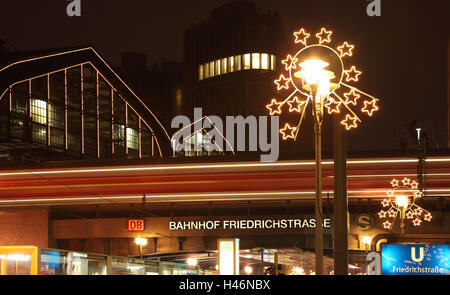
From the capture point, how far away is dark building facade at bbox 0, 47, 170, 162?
39.2 m

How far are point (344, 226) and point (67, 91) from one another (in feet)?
118

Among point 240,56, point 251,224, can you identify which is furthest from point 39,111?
point 240,56

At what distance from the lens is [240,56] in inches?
3718

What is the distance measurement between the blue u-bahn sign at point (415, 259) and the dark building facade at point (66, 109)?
1106 inches

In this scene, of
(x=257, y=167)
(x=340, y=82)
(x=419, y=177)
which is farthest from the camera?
(x=257, y=167)

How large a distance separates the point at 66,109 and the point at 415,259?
36768mm

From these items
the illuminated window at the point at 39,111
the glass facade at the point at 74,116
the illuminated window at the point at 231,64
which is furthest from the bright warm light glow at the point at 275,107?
the illuminated window at the point at 231,64

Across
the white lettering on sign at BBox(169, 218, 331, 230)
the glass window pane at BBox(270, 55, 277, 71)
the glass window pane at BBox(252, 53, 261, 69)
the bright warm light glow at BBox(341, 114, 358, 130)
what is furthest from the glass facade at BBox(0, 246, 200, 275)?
the glass window pane at BBox(270, 55, 277, 71)

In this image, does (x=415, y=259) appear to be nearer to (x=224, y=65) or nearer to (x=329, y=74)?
(x=329, y=74)

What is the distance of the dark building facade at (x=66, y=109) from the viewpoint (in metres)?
39.2

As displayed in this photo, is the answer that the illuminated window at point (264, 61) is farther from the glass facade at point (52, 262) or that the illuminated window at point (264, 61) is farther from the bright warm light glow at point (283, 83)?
the bright warm light glow at point (283, 83)

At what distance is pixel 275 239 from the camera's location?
36312 mm

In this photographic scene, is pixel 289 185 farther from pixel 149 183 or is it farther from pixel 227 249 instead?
pixel 227 249
